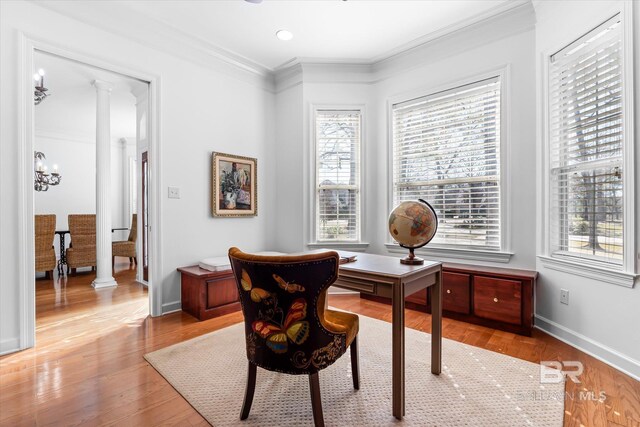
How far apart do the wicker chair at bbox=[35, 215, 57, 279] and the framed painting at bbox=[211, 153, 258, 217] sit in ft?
10.3

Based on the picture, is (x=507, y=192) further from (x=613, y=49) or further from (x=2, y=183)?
(x=2, y=183)

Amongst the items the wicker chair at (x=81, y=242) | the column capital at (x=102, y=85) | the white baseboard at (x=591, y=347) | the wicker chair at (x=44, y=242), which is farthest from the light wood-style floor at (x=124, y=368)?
the column capital at (x=102, y=85)

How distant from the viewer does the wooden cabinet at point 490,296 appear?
9.10ft

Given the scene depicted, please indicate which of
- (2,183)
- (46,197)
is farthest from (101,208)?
(46,197)

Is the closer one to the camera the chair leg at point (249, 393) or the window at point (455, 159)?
the chair leg at point (249, 393)

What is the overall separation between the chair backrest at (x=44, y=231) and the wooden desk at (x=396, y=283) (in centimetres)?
527

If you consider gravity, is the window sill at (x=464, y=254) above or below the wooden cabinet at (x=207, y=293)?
above

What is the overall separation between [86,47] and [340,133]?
2694mm

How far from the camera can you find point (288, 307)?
1467 mm

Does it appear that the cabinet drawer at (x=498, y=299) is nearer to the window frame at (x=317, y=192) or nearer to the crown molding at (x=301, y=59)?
the window frame at (x=317, y=192)

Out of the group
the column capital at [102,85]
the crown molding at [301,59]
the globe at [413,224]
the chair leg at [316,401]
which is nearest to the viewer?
the chair leg at [316,401]

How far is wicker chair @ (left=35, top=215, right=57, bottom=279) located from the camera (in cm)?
489

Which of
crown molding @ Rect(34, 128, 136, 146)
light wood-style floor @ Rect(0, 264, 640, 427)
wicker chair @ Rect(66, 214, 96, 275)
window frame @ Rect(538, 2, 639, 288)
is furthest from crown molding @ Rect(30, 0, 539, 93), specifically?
crown molding @ Rect(34, 128, 136, 146)

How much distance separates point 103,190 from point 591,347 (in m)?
5.73
